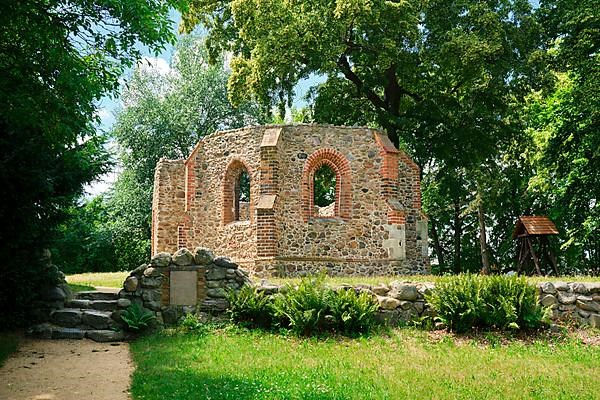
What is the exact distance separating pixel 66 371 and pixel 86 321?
10.8ft

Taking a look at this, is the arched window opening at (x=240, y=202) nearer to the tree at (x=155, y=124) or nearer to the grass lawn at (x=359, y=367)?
the tree at (x=155, y=124)

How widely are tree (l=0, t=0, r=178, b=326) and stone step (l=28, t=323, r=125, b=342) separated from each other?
1.94 feet

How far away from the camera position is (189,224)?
65.5 ft

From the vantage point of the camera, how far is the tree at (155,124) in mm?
33375

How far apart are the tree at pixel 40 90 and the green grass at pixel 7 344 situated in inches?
18.7

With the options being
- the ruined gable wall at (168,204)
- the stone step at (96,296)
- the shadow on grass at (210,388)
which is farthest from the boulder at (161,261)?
the ruined gable wall at (168,204)

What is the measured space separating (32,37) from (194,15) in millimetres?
17407

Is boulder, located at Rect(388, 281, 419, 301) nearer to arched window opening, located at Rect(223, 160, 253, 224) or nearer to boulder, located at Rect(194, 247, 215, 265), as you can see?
boulder, located at Rect(194, 247, 215, 265)

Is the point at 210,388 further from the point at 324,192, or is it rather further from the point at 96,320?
the point at 324,192

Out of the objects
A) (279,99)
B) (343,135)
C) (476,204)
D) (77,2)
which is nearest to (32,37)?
(77,2)

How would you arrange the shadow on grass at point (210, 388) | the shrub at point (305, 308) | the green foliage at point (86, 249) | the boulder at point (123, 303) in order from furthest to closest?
the green foliage at point (86, 249), the boulder at point (123, 303), the shrub at point (305, 308), the shadow on grass at point (210, 388)

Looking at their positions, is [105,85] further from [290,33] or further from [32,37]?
[290,33]

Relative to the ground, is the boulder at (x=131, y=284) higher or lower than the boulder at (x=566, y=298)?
higher

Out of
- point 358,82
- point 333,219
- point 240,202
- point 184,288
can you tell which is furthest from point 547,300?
point 240,202
